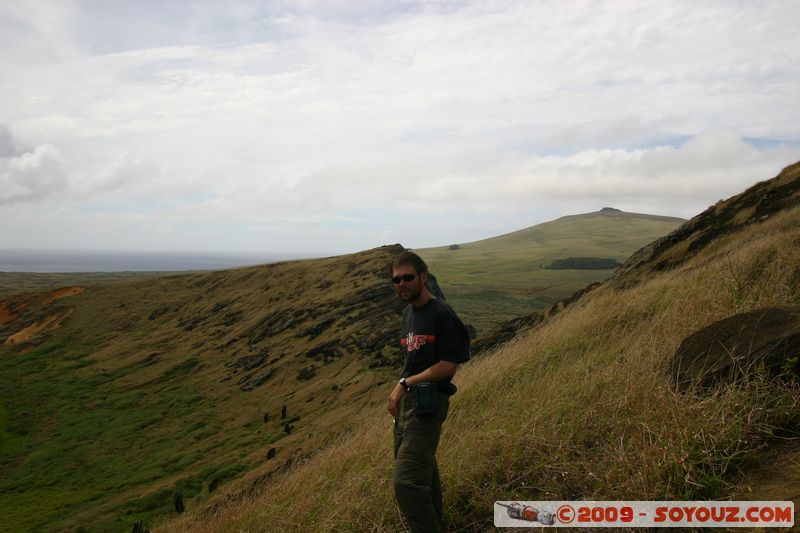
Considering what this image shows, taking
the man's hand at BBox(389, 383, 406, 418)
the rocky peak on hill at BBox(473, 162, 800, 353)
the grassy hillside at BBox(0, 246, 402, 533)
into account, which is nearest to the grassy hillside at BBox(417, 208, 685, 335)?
the grassy hillside at BBox(0, 246, 402, 533)

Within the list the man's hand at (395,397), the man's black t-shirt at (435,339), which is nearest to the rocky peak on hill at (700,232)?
the man's black t-shirt at (435,339)

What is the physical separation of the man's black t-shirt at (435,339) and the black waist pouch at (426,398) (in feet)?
0.77

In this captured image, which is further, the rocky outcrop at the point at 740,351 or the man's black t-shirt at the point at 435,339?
the rocky outcrop at the point at 740,351

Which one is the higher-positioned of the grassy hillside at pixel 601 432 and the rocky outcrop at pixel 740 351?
the rocky outcrop at pixel 740 351

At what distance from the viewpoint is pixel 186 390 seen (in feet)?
74.7

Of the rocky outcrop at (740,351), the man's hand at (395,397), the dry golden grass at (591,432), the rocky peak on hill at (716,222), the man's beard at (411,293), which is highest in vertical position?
the rocky peak on hill at (716,222)

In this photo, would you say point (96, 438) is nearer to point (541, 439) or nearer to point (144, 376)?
point (144, 376)

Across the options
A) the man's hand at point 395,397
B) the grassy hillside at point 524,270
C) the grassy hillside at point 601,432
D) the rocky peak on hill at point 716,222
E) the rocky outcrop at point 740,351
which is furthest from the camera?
the grassy hillside at point 524,270

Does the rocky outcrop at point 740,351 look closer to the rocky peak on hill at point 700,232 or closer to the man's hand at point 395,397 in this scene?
the man's hand at point 395,397

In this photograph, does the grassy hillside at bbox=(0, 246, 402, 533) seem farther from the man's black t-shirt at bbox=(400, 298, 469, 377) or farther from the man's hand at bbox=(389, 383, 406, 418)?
the man's black t-shirt at bbox=(400, 298, 469, 377)

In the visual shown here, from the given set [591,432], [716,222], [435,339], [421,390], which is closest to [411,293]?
[435,339]

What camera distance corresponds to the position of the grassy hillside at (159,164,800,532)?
11.0ft

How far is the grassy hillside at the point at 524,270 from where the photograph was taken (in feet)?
215

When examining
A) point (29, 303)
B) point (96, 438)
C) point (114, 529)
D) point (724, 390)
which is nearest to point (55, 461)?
point (96, 438)
